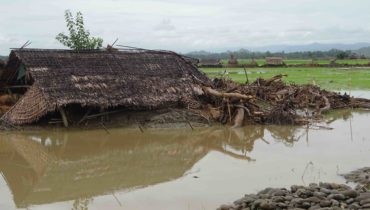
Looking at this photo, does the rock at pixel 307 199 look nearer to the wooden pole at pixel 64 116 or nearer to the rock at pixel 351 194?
the rock at pixel 351 194

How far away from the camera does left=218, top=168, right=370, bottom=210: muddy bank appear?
7.25 m

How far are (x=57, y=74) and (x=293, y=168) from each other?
27.7 feet

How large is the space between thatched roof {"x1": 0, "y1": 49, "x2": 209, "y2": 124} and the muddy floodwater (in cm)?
97

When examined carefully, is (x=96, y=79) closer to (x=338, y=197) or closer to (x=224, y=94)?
(x=224, y=94)

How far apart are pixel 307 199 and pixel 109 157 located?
5.87 metres

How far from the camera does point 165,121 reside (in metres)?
16.2

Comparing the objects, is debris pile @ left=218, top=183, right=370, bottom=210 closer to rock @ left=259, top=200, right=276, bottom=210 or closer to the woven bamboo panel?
rock @ left=259, top=200, right=276, bottom=210

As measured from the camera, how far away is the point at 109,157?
12.0 meters

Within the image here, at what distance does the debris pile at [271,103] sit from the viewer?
16.5 m

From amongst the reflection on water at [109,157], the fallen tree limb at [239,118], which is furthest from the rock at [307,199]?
the fallen tree limb at [239,118]

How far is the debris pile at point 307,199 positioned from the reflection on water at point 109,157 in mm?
741

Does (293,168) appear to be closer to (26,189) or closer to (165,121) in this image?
(26,189)

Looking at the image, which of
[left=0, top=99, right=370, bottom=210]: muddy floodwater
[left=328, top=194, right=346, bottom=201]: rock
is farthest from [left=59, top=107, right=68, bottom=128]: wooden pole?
[left=328, top=194, right=346, bottom=201]: rock

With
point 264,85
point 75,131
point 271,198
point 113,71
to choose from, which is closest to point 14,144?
point 75,131
